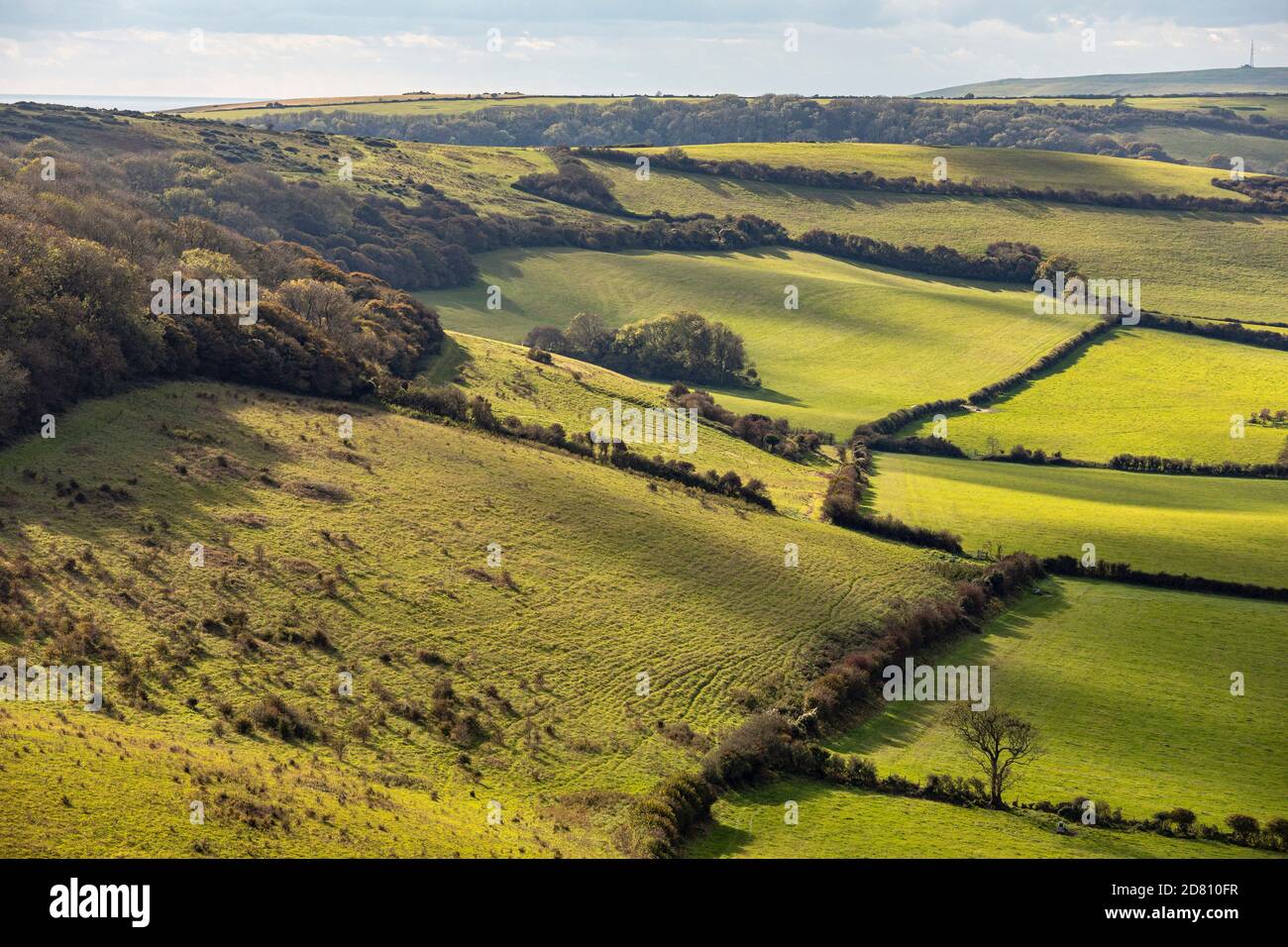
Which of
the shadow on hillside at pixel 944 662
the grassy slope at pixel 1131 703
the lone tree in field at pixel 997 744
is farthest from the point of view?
the shadow on hillside at pixel 944 662

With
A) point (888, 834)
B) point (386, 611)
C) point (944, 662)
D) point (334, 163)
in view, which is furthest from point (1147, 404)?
point (334, 163)

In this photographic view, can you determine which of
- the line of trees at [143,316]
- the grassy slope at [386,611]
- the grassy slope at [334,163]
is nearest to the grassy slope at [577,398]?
the line of trees at [143,316]

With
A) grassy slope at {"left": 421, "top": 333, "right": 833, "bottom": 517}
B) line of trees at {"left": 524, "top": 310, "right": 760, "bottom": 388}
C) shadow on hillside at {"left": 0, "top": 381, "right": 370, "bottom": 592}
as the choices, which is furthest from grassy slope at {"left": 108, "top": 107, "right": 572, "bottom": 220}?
shadow on hillside at {"left": 0, "top": 381, "right": 370, "bottom": 592}

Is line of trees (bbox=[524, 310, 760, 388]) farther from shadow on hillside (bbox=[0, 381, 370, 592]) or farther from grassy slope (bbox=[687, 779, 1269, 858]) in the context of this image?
grassy slope (bbox=[687, 779, 1269, 858])

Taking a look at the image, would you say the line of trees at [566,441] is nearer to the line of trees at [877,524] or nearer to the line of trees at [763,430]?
the line of trees at [877,524]

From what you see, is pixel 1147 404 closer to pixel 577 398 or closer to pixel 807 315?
pixel 807 315
